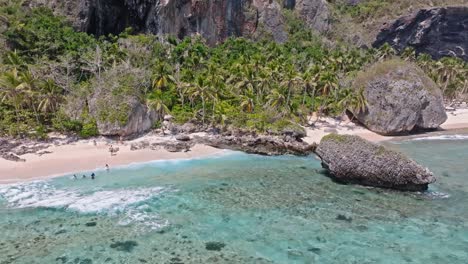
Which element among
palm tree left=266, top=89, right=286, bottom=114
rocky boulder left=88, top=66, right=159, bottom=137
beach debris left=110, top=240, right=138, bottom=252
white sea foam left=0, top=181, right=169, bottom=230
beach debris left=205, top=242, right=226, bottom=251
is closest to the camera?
beach debris left=110, top=240, right=138, bottom=252

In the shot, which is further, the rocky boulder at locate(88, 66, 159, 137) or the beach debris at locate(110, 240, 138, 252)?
the rocky boulder at locate(88, 66, 159, 137)

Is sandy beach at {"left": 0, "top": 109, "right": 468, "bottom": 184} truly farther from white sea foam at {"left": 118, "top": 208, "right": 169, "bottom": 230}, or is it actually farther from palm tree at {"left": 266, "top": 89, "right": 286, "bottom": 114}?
white sea foam at {"left": 118, "top": 208, "right": 169, "bottom": 230}

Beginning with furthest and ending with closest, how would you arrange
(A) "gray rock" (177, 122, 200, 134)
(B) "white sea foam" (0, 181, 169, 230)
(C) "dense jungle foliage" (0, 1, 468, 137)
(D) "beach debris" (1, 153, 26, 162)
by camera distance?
(A) "gray rock" (177, 122, 200, 134)
(C) "dense jungle foliage" (0, 1, 468, 137)
(D) "beach debris" (1, 153, 26, 162)
(B) "white sea foam" (0, 181, 169, 230)

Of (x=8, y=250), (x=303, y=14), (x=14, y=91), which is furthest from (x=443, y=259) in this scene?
(x=303, y=14)

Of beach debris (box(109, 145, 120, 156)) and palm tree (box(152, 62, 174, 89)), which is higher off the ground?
palm tree (box(152, 62, 174, 89))

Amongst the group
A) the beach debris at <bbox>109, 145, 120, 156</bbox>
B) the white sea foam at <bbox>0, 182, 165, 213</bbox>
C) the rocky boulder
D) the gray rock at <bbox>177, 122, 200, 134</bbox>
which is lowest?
the white sea foam at <bbox>0, 182, 165, 213</bbox>

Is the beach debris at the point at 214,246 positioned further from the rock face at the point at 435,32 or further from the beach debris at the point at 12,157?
the rock face at the point at 435,32

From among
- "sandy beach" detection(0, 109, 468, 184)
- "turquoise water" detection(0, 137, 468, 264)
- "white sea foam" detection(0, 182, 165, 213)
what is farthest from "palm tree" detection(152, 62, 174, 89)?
"white sea foam" detection(0, 182, 165, 213)
